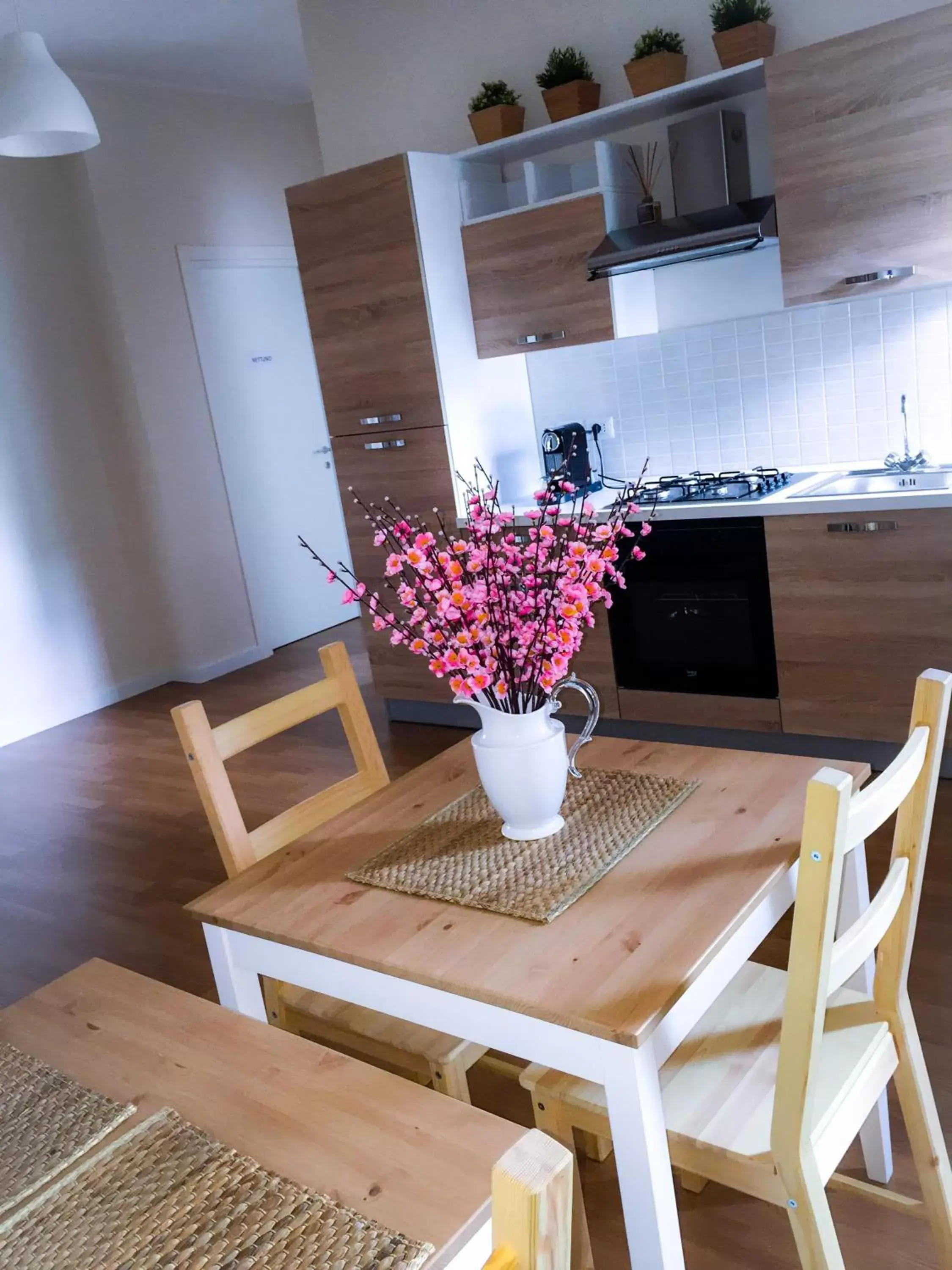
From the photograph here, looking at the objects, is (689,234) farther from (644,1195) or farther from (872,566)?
(644,1195)

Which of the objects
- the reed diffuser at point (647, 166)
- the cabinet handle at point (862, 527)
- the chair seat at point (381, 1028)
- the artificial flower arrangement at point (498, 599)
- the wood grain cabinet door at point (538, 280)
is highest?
the reed diffuser at point (647, 166)

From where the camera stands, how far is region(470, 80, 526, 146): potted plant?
378cm

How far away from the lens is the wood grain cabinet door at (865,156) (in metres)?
2.83

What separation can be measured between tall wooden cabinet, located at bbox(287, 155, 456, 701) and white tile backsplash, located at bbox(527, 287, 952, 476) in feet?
1.90

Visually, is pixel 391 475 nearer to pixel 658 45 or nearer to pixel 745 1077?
pixel 658 45

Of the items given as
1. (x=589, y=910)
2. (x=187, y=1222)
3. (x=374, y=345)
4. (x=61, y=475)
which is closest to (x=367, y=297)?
(x=374, y=345)

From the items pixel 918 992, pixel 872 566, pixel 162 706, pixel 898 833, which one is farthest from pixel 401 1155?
pixel 162 706

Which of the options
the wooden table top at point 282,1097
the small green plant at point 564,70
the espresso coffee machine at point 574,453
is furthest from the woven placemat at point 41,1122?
the small green plant at point 564,70

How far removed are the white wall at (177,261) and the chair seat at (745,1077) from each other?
4.56 m

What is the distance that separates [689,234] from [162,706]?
11.5 ft

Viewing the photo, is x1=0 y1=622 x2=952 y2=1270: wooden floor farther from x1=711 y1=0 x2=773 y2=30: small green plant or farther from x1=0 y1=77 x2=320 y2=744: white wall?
x1=711 y1=0 x2=773 y2=30: small green plant

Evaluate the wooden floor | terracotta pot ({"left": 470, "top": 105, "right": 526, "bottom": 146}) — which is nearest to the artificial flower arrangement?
the wooden floor

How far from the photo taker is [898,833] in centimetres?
138

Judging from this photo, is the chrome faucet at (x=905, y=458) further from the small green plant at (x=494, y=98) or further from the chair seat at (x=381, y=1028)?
the chair seat at (x=381, y=1028)
